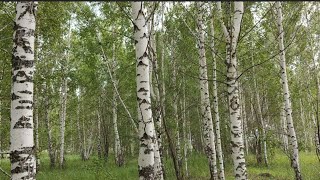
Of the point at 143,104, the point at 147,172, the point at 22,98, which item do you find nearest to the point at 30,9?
the point at 22,98

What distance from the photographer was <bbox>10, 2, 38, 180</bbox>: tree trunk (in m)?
3.80

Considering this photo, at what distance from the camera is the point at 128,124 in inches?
1038

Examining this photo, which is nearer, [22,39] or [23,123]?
[23,123]

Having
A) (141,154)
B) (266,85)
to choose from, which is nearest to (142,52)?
(141,154)

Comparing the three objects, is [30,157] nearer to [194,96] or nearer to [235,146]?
[235,146]

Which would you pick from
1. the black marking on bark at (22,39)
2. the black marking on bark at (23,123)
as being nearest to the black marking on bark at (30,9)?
the black marking on bark at (22,39)

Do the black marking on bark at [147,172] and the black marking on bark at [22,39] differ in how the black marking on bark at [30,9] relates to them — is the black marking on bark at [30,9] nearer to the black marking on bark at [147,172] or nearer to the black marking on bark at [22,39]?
the black marking on bark at [22,39]

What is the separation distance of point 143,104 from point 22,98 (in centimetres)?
184

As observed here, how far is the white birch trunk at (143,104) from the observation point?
4844mm

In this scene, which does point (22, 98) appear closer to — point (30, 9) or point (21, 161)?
point (21, 161)

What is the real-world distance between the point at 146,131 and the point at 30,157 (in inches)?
69.8

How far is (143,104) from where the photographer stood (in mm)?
4992

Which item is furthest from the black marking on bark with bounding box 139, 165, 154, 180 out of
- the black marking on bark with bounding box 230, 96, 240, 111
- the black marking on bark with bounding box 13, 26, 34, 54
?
the black marking on bark with bounding box 13, 26, 34, 54

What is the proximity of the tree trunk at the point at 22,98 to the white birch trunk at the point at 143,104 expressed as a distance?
1.65 metres
